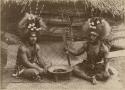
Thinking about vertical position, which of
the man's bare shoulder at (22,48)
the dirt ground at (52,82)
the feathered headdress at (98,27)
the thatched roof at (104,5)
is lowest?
the dirt ground at (52,82)

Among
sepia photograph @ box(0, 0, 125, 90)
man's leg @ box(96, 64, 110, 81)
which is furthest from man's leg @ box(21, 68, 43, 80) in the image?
man's leg @ box(96, 64, 110, 81)

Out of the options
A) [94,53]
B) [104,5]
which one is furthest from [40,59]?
[104,5]

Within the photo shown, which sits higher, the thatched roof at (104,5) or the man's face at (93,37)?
the thatched roof at (104,5)

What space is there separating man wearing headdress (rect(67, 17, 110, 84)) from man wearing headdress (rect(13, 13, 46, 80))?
0.37 m

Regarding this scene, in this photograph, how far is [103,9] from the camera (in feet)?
11.9

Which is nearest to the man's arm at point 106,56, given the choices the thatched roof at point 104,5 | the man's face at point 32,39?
the thatched roof at point 104,5

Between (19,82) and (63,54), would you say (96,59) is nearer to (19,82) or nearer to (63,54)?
(63,54)

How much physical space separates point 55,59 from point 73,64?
0.21 metres

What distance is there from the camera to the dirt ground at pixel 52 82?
3.53 m

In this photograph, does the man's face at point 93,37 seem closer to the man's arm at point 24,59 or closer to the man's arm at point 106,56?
the man's arm at point 106,56

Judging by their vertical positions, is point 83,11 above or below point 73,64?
above

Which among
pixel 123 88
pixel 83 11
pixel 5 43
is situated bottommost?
pixel 123 88

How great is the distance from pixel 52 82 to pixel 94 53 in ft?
1.90

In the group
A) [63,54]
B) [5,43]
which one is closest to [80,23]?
[63,54]
